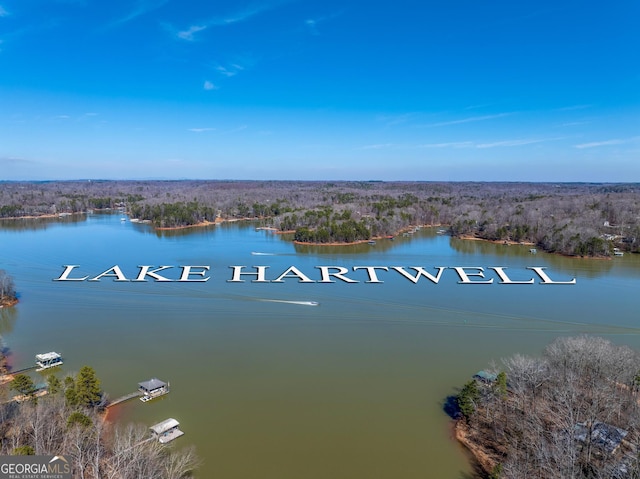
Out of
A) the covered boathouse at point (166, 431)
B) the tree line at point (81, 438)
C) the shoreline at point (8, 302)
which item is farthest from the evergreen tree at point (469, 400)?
the shoreline at point (8, 302)

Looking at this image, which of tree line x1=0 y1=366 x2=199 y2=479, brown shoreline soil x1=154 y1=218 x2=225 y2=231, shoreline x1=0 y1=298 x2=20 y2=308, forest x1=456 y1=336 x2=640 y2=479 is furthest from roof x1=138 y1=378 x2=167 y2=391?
brown shoreline soil x1=154 y1=218 x2=225 y2=231

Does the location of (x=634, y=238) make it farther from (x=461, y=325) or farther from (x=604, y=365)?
(x=604, y=365)

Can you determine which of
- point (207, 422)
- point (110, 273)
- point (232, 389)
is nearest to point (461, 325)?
point (232, 389)

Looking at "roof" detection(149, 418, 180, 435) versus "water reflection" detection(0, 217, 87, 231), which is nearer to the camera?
"roof" detection(149, 418, 180, 435)

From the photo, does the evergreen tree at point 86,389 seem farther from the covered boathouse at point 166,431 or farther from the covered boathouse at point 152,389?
the covered boathouse at point 166,431

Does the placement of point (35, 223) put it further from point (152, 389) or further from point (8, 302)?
point (152, 389)

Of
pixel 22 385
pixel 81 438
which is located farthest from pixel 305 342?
pixel 22 385

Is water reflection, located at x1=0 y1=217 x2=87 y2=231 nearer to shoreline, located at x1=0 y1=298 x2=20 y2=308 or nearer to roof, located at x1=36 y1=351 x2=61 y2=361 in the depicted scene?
shoreline, located at x1=0 y1=298 x2=20 y2=308
